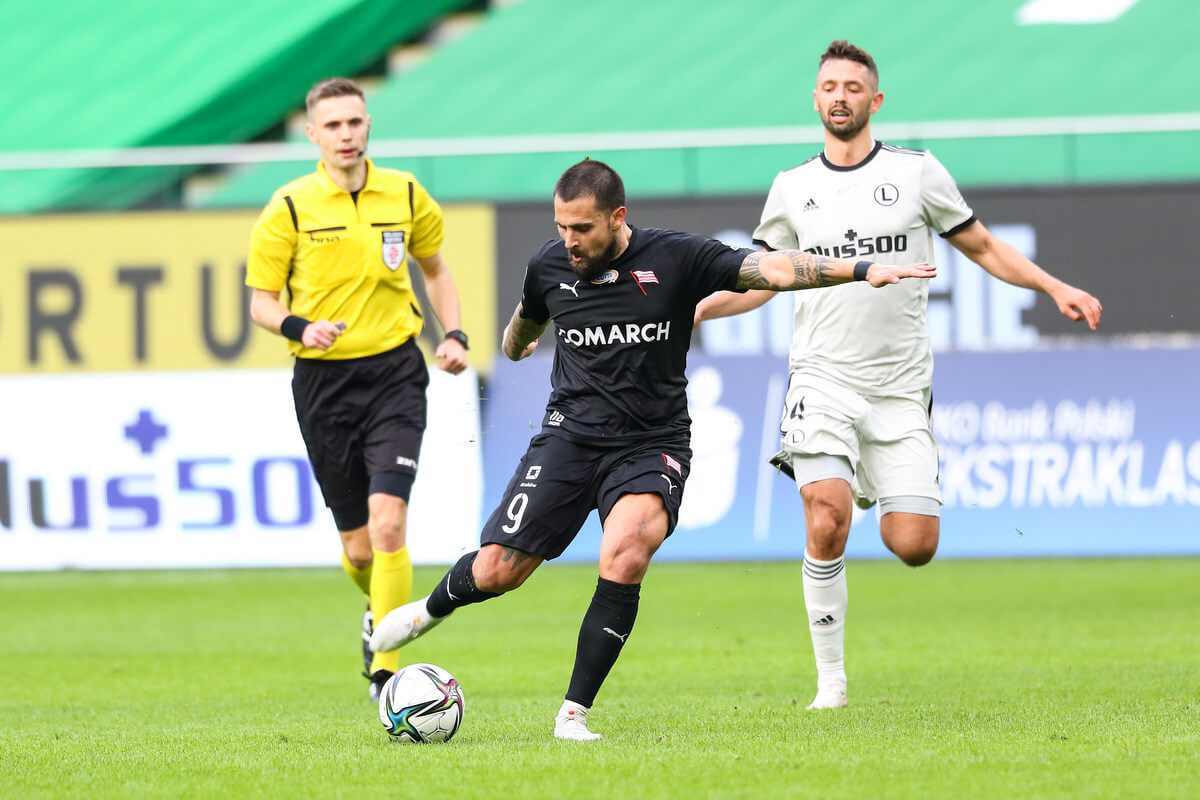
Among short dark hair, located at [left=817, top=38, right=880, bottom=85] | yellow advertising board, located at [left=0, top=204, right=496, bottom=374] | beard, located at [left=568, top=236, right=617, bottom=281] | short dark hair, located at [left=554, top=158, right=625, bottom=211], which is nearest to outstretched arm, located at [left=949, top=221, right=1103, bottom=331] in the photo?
short dark hair, located at [left=817, top=38, right=880, bottom=85]

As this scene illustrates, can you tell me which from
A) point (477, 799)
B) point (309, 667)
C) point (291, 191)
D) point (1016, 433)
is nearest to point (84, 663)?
point (309, 667)

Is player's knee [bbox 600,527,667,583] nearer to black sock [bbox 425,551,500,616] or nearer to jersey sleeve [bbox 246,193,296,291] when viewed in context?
black sock [bbox 425,551,500,616]

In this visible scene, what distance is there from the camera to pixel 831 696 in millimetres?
6375

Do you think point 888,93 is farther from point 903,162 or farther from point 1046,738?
point 1046,738

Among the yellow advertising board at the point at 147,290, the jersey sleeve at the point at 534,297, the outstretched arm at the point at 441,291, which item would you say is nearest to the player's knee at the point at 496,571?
the jersey sleeve at the point at 534,297

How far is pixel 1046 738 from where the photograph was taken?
17.7 ft

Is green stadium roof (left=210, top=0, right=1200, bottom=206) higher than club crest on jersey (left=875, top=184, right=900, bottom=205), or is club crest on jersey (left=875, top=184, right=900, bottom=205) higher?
green stadium roof (left=210, top=0, right=1200, bottom=206)

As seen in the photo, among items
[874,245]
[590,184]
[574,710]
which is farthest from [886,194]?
[574,710]

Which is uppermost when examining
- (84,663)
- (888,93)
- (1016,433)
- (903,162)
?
(888,93)

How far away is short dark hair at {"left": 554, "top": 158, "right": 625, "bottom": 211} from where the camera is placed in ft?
18.1

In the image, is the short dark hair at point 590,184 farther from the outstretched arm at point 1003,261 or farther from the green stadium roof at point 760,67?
the green stadium roof at point 760,67

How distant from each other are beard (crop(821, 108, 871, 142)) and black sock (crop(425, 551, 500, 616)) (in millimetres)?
2242

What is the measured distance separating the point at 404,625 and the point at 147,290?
778 cm

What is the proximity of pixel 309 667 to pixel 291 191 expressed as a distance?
244 cm
